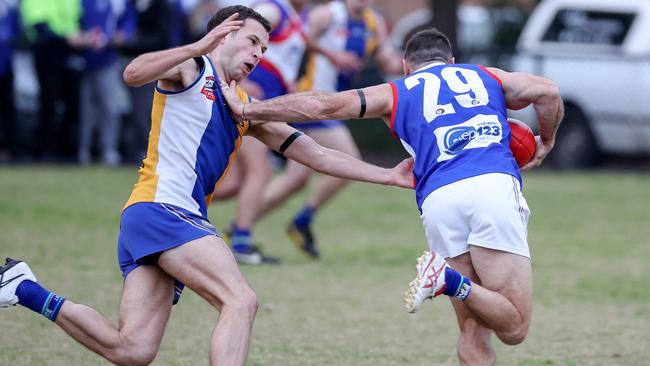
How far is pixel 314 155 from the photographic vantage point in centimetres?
630

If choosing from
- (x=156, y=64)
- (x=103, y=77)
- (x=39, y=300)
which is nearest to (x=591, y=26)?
(x=103, y=77)

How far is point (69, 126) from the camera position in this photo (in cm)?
1841

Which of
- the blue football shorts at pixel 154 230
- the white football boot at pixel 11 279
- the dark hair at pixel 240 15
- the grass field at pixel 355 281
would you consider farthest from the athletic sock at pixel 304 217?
the white football boot at pixel 11 279

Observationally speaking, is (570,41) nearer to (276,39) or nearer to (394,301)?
(276,39)

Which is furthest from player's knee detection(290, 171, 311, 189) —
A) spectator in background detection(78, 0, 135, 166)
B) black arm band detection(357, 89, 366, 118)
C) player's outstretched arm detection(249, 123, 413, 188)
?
spectator in background detection(78, 0, 135, 166)

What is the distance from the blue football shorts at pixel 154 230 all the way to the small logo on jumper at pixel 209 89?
54 centimetres

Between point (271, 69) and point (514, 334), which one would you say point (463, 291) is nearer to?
point (514, 334)

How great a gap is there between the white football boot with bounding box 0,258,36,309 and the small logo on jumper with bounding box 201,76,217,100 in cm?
117

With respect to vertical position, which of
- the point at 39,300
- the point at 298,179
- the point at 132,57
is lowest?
the point at 132,57

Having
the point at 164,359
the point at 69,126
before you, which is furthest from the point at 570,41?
the point at 164,359

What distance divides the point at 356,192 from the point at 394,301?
756cm

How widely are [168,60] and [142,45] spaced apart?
12.8 m

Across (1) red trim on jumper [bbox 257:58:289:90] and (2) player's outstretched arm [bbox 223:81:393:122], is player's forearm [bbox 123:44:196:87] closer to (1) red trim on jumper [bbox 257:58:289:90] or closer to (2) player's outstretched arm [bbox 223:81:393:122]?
(2) player's outstretched arm [bbox 223:81:393:122]

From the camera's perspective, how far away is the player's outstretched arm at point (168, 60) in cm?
556
